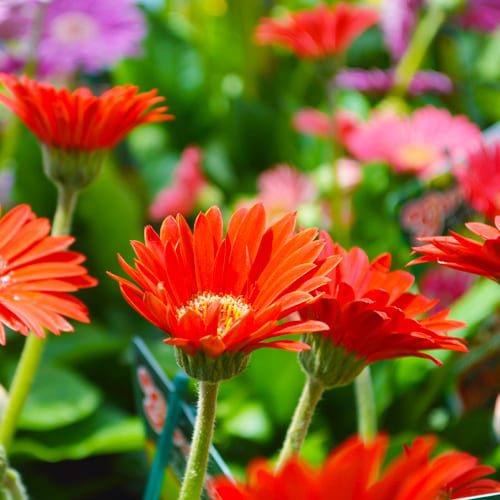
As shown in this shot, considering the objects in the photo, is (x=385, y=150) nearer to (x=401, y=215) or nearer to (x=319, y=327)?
A: (x=401, y=215)

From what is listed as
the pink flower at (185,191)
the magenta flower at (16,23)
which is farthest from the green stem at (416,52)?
the magenta flower at (16,23)

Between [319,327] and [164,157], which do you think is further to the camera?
[164,157]

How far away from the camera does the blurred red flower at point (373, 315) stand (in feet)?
0.91

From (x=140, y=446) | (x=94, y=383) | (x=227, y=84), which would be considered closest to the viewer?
(x=140, y=446)

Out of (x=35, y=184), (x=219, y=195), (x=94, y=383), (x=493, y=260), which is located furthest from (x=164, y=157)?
(x=493, y=260)

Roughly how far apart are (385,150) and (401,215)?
0.19 m

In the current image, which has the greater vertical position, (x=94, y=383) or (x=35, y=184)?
(x=35, y=184)

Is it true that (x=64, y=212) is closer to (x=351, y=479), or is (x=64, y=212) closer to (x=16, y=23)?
(x=351, y=479)

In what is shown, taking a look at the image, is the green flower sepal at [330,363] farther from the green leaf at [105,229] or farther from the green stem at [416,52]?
the green stem at [416,52]

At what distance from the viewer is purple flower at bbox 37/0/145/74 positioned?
0.86m

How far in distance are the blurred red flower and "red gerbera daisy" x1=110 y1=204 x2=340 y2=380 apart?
1 cm

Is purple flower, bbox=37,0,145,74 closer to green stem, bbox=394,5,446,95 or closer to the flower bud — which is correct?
green stem, bbox=394,5,446,95

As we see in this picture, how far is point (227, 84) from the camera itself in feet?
3.59

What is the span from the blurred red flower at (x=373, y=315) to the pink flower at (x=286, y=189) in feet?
1.59
